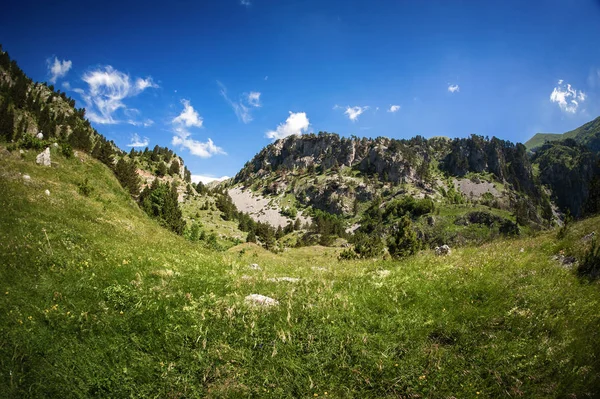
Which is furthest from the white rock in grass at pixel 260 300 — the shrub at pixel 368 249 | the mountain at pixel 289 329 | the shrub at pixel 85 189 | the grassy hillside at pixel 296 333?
the shrub at pixel 85 189

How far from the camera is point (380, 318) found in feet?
21.4

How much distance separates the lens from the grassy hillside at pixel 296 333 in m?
5.03

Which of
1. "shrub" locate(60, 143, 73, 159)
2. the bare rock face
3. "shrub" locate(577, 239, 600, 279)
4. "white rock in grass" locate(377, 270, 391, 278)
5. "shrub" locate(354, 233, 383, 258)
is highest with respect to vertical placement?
"shrub" locate(60, 143, 73, 159)

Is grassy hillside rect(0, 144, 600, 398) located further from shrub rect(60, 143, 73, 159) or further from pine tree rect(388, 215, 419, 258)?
pine tree rect(388, 215, 419, 258)

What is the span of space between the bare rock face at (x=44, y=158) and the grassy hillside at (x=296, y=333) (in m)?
20.0

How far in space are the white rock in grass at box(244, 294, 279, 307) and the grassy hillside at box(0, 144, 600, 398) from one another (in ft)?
0.78

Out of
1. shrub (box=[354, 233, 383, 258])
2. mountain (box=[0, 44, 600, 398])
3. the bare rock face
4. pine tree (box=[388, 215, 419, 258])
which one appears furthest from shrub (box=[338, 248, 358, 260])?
the bare rock face

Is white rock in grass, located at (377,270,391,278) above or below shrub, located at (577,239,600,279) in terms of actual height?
above

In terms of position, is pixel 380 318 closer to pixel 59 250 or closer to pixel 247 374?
pixel 247 374

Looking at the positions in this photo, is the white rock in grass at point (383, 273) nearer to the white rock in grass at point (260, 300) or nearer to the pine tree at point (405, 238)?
the white rock in grass at point (260, 300)

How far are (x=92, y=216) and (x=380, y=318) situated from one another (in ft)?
60.4

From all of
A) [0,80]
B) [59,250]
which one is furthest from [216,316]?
[0,80]

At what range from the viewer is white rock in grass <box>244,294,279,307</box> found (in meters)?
7.21

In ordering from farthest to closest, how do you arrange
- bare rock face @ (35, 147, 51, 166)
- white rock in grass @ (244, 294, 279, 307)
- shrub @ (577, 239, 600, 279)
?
bare rock face @ (35, 147, 51, 166) → shrub @ (577, 239, 600, 279) → white rock in grass @ (244, 294, 279, 307)
